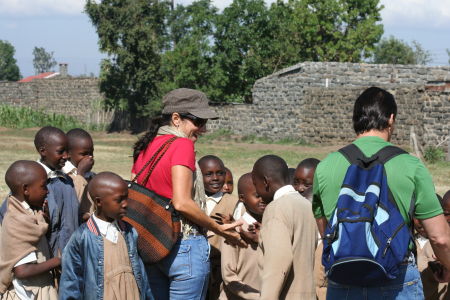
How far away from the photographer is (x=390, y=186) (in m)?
3.24

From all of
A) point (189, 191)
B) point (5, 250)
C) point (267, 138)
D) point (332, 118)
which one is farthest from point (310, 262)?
point (267, 138)

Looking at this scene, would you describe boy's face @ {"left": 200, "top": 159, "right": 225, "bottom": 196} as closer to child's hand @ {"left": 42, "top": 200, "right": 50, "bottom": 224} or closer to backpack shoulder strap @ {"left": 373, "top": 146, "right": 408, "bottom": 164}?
child's hand @ {"left": 42, "top": 200, "right": 50, "bottom": 224}

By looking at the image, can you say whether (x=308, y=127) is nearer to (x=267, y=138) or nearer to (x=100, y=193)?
(x=267, y=138)

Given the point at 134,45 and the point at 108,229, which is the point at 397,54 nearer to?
the point at 134,45

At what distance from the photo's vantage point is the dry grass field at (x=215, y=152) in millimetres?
18125

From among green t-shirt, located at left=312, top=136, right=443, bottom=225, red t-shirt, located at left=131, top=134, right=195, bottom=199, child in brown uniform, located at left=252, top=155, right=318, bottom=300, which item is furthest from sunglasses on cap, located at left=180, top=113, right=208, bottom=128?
green t-shirt, located at left=312, top=136, right=443, bottom=225

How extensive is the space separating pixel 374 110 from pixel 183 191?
1.19 meters

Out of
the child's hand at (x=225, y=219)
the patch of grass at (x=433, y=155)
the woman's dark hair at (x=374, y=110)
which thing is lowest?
the patch of grass at (x=433, y=155)

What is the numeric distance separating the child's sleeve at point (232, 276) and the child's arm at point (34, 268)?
103 centimetres

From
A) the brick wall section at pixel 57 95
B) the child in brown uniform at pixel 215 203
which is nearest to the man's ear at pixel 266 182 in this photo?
the child in brown uniform at pixel 215 203

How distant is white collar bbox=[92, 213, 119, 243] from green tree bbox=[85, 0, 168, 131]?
29886mm

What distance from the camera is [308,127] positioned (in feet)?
94.9

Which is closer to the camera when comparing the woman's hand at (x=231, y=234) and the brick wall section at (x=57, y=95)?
the woman's hand at (x=231, y=234)

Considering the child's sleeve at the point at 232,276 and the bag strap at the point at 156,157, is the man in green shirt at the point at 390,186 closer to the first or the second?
the bag strap at the point at 156,157
